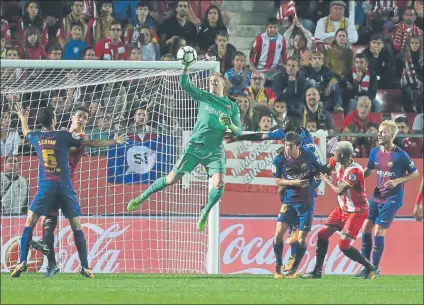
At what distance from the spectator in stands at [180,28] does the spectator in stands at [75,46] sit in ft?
5.50

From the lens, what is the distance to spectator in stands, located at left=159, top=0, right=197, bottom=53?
21.8 meters

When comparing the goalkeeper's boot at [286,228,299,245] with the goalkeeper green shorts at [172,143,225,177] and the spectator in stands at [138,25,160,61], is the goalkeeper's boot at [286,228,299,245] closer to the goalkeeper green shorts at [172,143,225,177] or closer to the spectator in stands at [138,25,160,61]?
the goalkeeper green shorts at [172,143,225,177]

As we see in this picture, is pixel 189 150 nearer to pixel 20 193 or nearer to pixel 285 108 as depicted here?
pixel 20 193

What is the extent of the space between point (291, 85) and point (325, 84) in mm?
857

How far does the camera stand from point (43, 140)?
48.7 ft

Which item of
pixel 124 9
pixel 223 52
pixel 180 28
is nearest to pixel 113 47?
pixel 180 28

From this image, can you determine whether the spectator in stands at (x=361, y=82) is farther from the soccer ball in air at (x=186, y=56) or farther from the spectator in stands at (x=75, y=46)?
the soccer ball in air at (x=186, y=56)

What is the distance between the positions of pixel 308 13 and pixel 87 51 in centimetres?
523

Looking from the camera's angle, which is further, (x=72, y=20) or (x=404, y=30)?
(x=404, y=30)

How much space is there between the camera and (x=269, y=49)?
21.7 m

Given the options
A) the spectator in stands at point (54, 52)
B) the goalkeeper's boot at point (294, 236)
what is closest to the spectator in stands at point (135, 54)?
the spectator in stands at point (54, 52)

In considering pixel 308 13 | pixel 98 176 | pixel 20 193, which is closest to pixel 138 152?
pixel 98 176

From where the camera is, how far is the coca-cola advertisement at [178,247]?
A: 17688 millimetres

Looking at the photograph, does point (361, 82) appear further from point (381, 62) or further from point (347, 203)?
point (347, 203)
